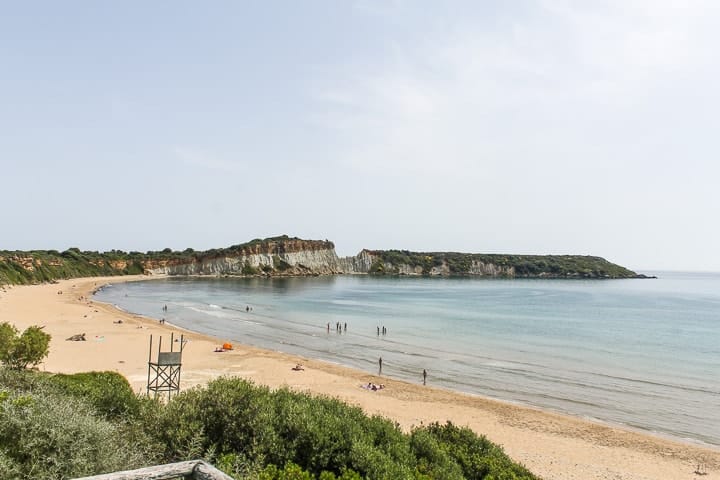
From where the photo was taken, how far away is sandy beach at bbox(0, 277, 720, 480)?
54.6ft

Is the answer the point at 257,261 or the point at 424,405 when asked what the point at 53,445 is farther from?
the point at 257,261

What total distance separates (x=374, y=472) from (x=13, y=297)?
227 feet

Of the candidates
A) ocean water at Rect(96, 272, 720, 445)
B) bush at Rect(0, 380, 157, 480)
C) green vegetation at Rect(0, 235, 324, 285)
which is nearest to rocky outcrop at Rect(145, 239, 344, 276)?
green vegetation at Rect(0, 235, 324, 285)

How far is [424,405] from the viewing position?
2302 centimetres

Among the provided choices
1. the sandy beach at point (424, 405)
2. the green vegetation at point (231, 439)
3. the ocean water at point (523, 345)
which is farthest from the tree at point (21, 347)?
A: the ocean water at point (523, 345)

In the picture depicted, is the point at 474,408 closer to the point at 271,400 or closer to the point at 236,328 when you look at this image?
the point at 271,400

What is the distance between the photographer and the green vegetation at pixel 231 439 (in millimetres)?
6883

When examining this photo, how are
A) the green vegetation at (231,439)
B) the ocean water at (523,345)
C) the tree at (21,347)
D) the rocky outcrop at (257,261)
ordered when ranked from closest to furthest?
1. the green vegetation at (231,439)
2. the tree at (21,347)
3. the ocean water at (523,345)
4. the rocky outcrop at (257,261)

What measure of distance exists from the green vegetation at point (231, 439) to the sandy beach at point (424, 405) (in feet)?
22.3

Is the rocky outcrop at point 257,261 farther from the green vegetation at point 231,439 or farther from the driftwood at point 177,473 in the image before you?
the driftwood at point 177,473

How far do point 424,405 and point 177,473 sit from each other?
1926cm

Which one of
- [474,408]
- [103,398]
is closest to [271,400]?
[103,398]

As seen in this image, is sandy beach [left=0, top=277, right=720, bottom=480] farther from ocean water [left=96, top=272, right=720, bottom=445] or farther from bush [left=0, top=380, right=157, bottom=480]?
bush [left=0, top=380, right=157, bottom=480]

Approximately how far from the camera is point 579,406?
78.9 ft
